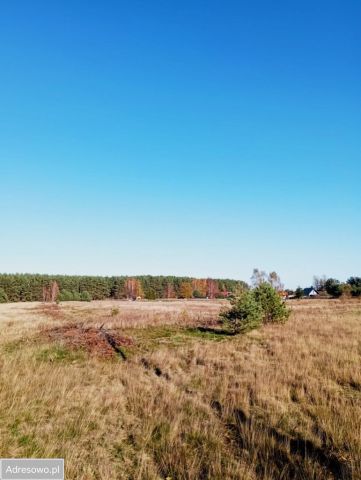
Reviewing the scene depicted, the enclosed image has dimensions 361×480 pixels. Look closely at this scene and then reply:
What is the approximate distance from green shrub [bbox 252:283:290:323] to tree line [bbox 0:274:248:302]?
232 ft

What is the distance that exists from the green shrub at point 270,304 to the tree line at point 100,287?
2782 inches

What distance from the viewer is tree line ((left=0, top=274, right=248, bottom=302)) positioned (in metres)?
86.8

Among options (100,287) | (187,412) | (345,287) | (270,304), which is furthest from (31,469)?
(100,287)

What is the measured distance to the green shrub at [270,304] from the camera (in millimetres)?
19828

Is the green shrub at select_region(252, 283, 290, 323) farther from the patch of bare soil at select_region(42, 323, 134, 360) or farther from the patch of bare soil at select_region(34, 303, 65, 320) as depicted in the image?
the patch of bare soil at select_region(34, 303, 65, 320)

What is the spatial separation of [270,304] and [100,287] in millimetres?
90664

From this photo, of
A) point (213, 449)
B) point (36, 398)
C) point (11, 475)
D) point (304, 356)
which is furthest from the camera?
point (304, 356)

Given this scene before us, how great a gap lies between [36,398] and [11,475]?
265 centimetres

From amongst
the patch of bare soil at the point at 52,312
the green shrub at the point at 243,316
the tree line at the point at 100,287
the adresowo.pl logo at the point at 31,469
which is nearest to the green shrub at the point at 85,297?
the tree line at the point at 100,287

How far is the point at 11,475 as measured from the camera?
426 cm

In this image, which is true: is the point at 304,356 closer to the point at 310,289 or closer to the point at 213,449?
the point at 213,449

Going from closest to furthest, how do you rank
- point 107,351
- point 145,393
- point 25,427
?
point 25,427 → point 145,393 → point 107,351

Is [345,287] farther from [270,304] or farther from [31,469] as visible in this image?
[31,469]

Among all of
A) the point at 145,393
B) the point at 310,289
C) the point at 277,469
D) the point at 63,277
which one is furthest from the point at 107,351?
the point at 63,277
